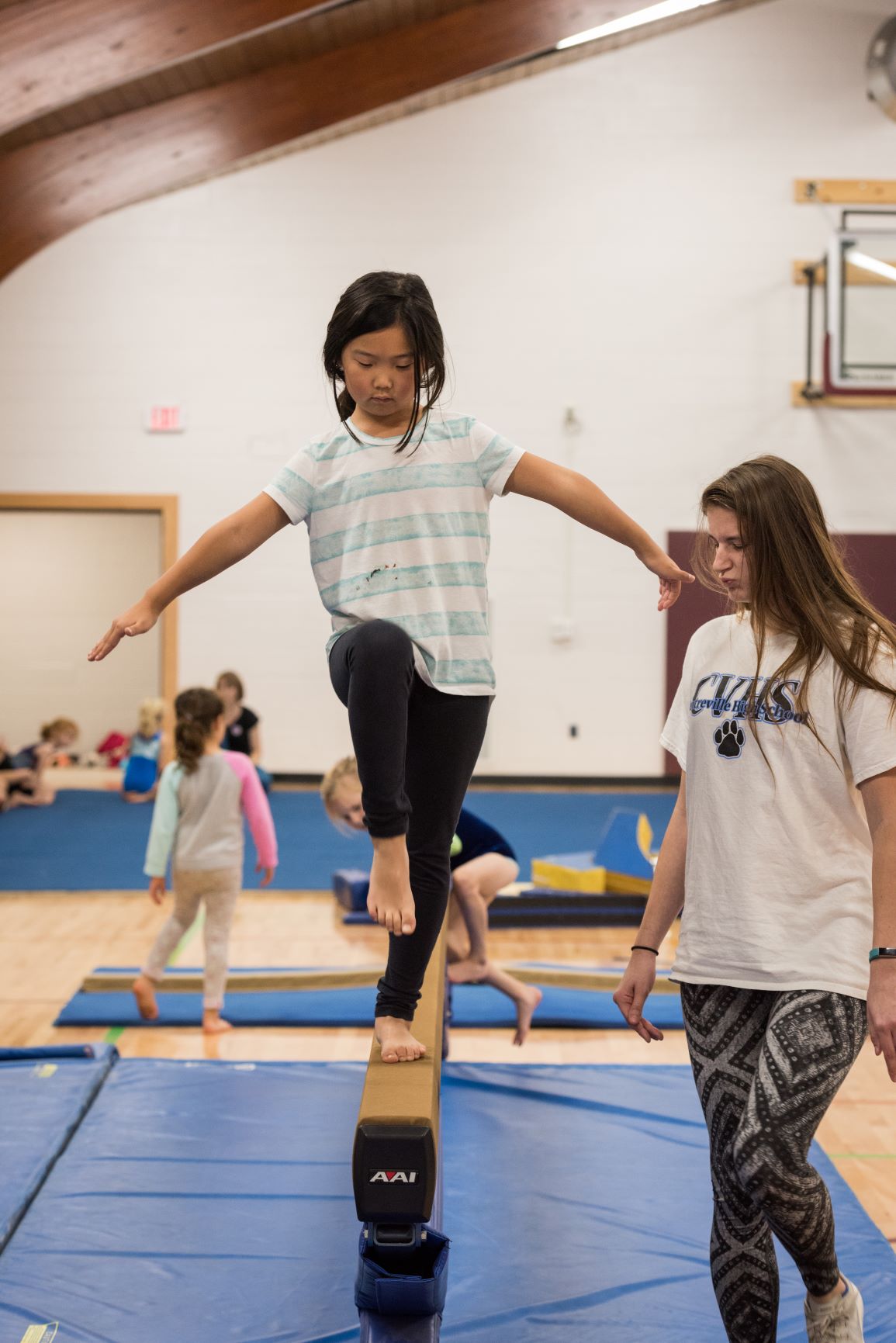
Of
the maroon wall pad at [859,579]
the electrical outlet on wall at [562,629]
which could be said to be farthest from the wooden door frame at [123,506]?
the maroon wall pad at [859,579]

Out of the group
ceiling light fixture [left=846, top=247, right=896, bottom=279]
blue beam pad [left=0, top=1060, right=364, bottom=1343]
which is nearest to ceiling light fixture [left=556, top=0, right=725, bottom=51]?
ceiling light fixture [left=846, top=247, right=896, bottom=279]

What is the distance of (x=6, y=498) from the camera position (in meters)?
9.85

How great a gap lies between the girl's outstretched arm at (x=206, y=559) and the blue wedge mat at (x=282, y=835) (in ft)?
15.8

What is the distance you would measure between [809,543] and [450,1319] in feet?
5.42

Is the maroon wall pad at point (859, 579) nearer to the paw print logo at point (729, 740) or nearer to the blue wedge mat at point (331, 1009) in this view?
the blue wedge mat at point (331, 1009)

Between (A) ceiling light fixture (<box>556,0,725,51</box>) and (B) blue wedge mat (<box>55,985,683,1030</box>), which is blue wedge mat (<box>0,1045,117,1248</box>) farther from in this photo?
(A) ceiling light fixture (<box>556,0,725,51</box>)

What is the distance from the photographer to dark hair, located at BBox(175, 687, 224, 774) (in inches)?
175

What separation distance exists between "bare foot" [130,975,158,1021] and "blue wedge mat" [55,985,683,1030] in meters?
0.11

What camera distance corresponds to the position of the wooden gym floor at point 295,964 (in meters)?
3.60

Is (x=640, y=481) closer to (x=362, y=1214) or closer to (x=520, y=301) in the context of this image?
(x=520, y=301)

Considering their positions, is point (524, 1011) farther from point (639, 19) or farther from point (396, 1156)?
point (639, 19)

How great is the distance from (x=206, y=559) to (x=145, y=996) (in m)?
2.75

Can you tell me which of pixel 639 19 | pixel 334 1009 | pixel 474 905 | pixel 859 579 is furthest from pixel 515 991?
pixel 639 19

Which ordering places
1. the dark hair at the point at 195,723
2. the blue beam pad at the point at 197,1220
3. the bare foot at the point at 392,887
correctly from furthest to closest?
the dark hair at the point at 195,723 → the blue beam pad at the point at 197,1220 → the bare foot at the point at 392,887
